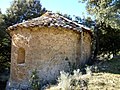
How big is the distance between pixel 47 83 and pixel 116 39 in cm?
1137

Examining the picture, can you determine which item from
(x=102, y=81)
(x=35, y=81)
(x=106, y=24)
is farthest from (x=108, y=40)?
(x=102, y=81)

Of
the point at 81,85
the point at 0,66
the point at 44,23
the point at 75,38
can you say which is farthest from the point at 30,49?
the point at 0,66

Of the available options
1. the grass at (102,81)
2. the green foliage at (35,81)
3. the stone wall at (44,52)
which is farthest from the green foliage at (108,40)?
the green foliage at (35,81)

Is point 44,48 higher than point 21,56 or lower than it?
higher

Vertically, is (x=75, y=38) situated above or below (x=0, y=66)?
above

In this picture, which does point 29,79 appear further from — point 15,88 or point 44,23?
point 44,23

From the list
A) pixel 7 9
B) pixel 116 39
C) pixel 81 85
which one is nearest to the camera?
pixel 81 85

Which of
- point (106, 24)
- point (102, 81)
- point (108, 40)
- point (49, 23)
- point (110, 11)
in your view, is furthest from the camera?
point (108, 40)

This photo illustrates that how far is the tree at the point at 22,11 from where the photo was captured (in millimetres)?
30062

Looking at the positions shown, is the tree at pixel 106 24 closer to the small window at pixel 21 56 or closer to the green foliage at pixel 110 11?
the green foliage at pixel 110 11

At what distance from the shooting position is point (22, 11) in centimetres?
3145

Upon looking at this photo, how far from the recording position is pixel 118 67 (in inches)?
666

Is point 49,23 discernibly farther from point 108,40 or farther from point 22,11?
point 22,11

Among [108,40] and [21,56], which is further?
[108,40]
